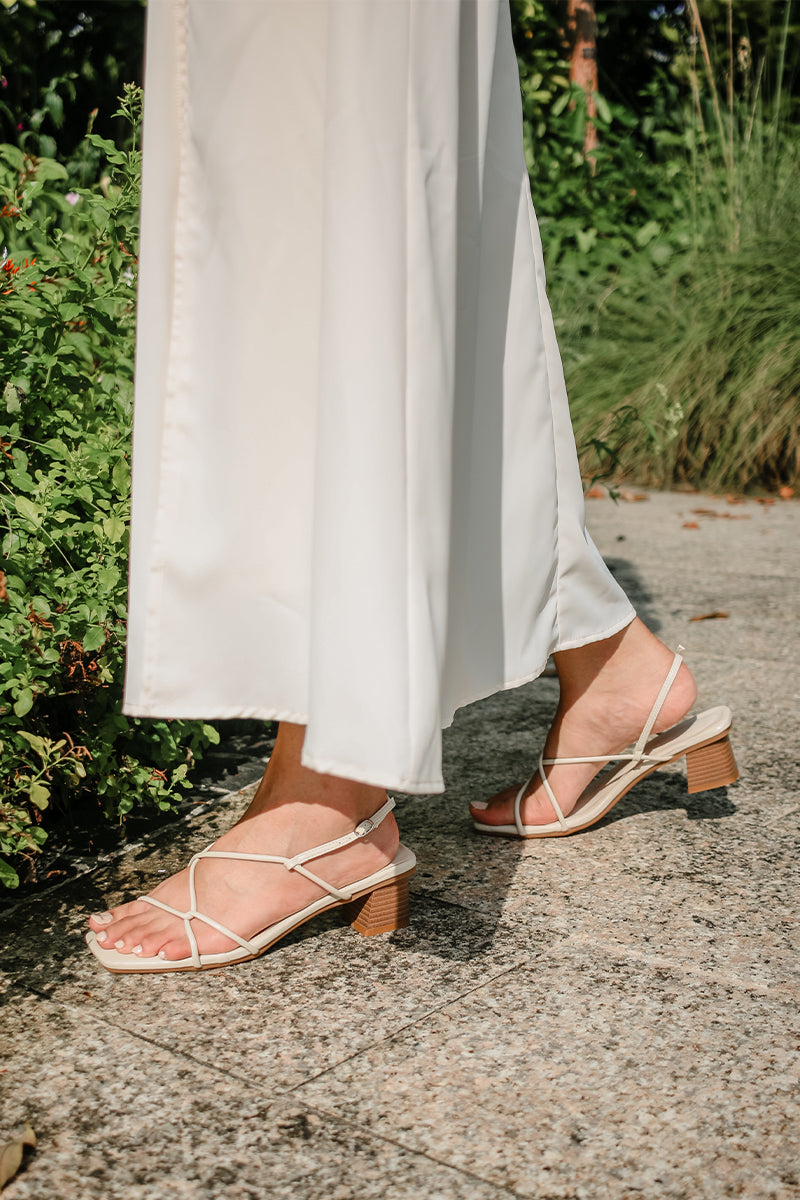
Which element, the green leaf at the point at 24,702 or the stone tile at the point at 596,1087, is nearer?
the stone tile at the point at 596,1087

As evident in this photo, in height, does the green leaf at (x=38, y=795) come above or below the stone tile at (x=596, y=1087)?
above

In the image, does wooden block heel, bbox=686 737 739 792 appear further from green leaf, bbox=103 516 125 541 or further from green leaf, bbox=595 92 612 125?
green leaf, bbox=595 92 612 125

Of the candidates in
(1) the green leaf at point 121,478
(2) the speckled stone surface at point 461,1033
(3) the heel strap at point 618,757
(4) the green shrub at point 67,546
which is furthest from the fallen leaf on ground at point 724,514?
(1) the green leaf at point 121,478

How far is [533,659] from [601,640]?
217 millimetres

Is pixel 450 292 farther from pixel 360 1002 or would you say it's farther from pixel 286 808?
pixel 360 1002

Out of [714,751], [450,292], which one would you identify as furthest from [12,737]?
[714,751]

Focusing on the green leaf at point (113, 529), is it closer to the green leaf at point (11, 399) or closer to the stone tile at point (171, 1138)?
the green leaf at point (11, 399)

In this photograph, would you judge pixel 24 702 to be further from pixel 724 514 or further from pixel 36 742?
pixel 724 514

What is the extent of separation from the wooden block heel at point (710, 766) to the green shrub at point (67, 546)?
69 cm

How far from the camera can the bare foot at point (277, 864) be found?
1328mm

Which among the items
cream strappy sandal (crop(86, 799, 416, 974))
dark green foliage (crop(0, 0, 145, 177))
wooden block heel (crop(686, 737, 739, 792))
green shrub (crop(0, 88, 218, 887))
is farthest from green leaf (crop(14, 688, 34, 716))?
dark green foliage (crop(0, 0, 145, 177))

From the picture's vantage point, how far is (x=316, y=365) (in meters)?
1.22

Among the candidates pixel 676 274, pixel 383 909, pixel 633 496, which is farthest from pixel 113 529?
pixel 676 274

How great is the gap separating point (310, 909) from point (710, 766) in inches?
25.2
